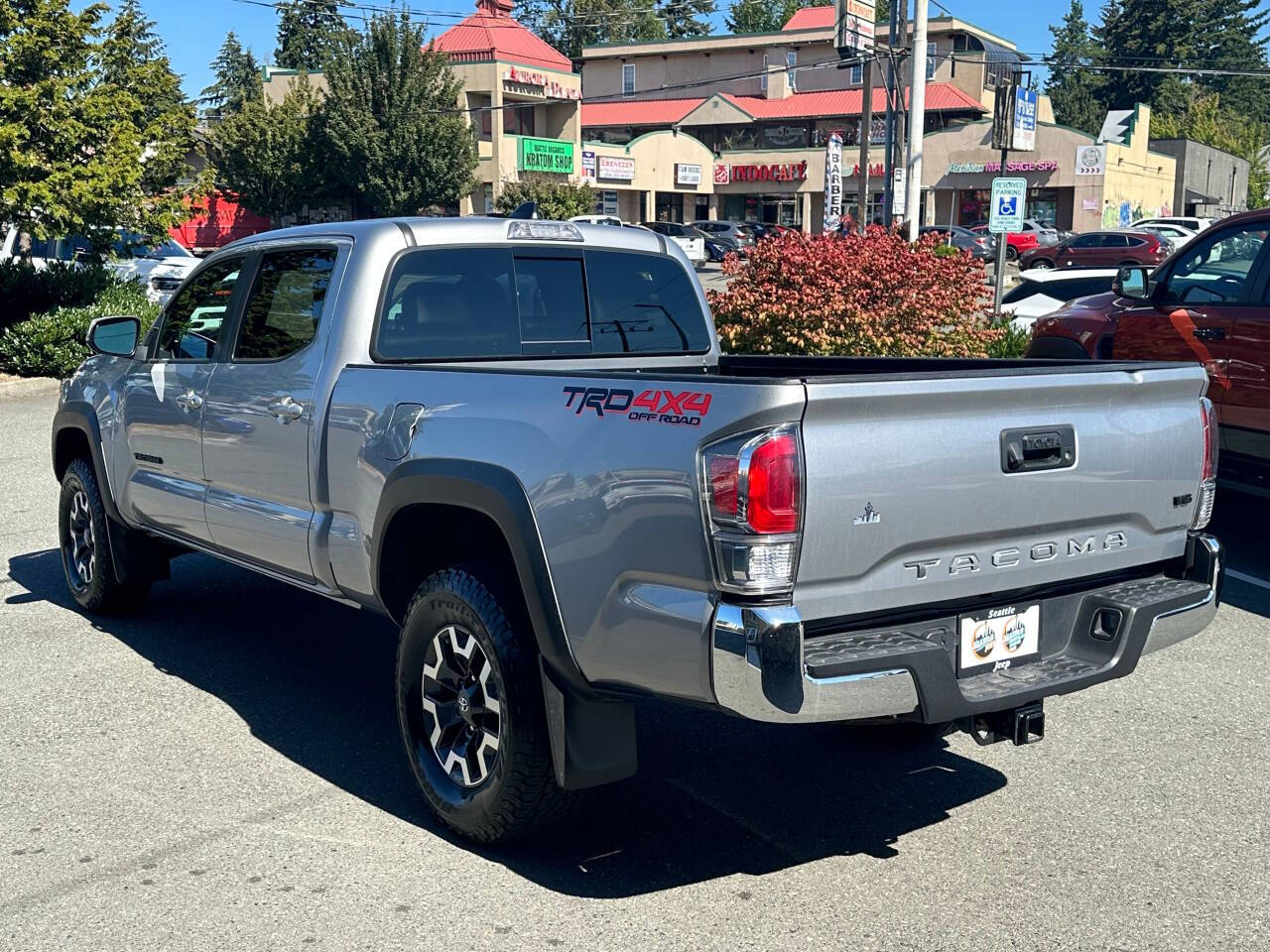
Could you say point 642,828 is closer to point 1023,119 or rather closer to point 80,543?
point 80,543

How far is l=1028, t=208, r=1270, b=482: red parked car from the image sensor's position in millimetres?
8039

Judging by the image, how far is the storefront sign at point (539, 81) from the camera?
53.8 meters

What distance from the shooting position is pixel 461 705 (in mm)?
4465

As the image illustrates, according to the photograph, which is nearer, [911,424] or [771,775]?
[911,424]

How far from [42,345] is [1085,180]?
51350 millimetres

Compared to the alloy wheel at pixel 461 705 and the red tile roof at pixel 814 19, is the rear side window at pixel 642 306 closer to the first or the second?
the alloy wheel at pixel 461 705

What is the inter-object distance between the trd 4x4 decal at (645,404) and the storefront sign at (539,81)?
51974 millimetres

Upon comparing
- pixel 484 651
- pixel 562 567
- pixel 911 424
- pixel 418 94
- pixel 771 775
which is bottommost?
pixel 771 775

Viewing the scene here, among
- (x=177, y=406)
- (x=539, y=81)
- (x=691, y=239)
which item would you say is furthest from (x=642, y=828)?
(x=539, y=81)

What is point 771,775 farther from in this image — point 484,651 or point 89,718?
point 89,718

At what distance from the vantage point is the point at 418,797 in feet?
16.1

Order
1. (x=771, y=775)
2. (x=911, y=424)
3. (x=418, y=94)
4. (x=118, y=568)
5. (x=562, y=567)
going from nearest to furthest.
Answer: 1. (x=911, y=424)
2. (x=562, y=567)
3. (x=771, y=775)
4. (x=118, y=568)
5. (x=418, y=94)

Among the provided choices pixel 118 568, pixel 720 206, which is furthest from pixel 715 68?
pixel 118 568

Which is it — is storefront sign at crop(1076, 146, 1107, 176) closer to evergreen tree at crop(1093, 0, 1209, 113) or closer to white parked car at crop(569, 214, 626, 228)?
white parked car at crop(569, 214, 626, 228)
